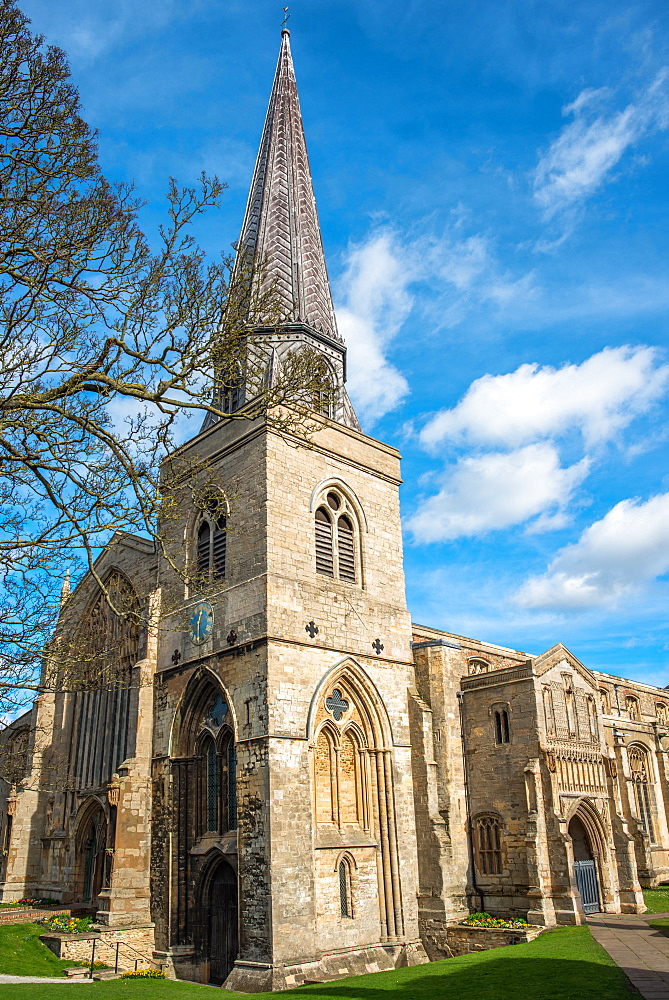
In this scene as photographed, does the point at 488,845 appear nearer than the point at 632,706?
Yes

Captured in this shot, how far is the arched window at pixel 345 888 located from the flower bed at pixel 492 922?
3375 millimetres

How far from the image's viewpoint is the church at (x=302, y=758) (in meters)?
18.1

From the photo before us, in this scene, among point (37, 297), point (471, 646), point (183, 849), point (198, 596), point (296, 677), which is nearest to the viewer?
point (37, 297)

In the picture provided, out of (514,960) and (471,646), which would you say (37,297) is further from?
(471,646)

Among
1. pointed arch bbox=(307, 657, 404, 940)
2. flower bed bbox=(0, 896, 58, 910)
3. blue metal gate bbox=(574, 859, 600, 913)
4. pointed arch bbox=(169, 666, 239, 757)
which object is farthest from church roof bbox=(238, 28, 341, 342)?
flower bed bbox=(0, 896, 58, 910)

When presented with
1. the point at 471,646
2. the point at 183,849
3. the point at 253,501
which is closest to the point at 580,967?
the point at 183,849

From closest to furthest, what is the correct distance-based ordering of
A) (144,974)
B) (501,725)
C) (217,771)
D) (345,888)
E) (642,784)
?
(345,888) → (144,974) → (217,771) → (501,725) → (642,784)

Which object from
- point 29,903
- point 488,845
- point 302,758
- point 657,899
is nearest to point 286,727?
point 302,758

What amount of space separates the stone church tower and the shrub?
0.49 metres

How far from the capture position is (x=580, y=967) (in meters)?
14.1

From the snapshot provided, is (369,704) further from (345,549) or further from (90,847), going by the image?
(90,847)

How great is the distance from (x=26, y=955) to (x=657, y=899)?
19.6 m

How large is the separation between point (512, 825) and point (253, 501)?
11892 millimetres

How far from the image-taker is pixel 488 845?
74.9 ft
